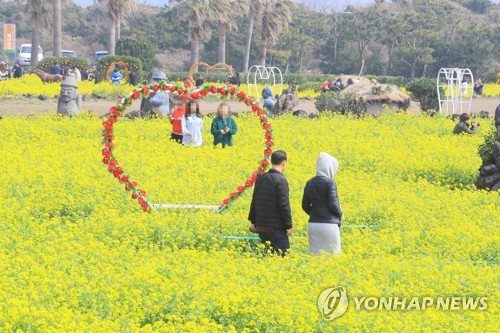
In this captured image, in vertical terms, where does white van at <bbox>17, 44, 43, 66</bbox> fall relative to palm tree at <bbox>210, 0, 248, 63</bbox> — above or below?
below

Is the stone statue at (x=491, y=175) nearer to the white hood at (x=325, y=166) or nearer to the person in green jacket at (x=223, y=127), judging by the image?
the person in green jacket at (x=223, y=127)

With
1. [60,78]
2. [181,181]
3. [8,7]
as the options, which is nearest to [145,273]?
[181,181]

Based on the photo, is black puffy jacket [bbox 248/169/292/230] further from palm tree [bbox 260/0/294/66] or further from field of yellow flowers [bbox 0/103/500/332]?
palm tree [bbox 260/0/294/66]

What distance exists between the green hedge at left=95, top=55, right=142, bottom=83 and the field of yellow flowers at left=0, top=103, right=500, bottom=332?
76.2 feet

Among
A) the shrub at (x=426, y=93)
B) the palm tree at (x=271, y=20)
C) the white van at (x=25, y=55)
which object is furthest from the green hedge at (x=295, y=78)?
the white van at (x=25, y=55)

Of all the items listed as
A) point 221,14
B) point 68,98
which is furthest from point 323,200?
point 221,14

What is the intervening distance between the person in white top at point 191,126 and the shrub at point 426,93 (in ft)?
50.5

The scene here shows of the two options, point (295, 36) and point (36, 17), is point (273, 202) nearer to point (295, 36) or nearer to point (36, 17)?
point (36, 17)

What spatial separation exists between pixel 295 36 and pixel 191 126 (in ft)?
171

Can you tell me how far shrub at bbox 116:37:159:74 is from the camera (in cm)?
4981

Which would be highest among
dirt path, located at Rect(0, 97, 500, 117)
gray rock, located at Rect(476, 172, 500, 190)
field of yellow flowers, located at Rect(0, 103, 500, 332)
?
gray rock, located at Rect(476, 172, 500, 190)

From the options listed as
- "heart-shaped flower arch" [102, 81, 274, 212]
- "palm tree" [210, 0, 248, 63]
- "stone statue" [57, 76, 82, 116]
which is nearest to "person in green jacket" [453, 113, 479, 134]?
"heart-shaped flower arch" [102, 81, 274, 212]

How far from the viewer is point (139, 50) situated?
1962 inches

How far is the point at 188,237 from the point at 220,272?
238 centimetres
